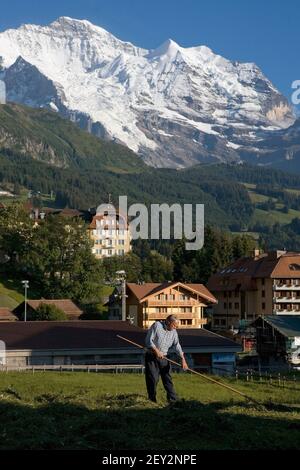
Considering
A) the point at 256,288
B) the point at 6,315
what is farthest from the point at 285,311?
the point at 6,315

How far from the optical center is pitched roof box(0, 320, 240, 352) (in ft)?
159

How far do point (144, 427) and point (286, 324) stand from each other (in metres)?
50.0

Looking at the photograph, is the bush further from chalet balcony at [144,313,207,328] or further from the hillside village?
chalet balcony at [144,313,207,328]

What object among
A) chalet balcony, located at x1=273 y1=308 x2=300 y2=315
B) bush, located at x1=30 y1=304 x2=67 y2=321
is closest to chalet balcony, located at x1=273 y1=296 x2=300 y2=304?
chalet balcony, located at x1=273 y1=308 x2=300 y2=315

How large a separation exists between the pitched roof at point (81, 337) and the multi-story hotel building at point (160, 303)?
71.7 ft

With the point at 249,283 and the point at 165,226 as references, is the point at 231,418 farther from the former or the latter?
the point at 165,226

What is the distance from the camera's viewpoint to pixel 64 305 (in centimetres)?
7556

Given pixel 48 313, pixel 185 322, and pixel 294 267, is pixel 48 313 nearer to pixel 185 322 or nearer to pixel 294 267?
pixel 185 322

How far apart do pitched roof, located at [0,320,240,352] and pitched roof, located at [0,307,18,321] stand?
17044 mm

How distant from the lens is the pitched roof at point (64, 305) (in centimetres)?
7350

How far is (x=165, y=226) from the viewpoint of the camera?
199625mm

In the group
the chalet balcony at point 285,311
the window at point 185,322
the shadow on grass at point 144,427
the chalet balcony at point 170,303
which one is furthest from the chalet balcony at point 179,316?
the shadow on grass at point 144,427
